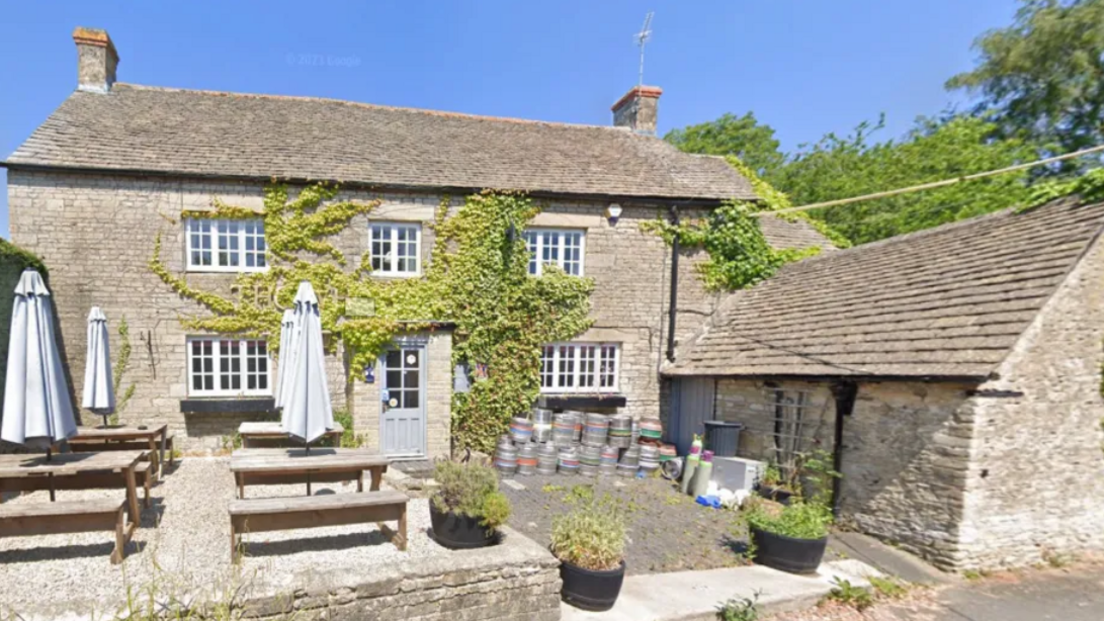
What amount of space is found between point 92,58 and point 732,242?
15210 millimetres

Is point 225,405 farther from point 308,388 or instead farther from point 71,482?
point 308,388

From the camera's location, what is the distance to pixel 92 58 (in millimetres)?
11594

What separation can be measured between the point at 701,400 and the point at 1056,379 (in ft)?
18.5

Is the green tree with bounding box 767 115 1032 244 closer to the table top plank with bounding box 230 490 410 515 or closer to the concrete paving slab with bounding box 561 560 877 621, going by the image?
the concrete paving slab with bounding box 561 560 877 621

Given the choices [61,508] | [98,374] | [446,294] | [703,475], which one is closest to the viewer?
[61,508]

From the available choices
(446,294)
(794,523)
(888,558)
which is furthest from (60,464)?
(888,558)

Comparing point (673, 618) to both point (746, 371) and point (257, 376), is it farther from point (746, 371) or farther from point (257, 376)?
point (257, 376)

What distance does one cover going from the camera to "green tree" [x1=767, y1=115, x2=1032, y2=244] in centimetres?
1739

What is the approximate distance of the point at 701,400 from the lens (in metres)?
11.2

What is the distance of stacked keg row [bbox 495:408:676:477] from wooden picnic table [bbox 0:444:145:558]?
575 cm

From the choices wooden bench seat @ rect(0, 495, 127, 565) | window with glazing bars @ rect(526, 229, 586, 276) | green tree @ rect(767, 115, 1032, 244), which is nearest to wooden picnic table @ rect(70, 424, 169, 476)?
wooden bench seat @ rect(0, 495, 127, 565)

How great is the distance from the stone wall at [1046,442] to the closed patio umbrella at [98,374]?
11880mm

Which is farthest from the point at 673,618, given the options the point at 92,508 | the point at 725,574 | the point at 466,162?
the point at 466,162

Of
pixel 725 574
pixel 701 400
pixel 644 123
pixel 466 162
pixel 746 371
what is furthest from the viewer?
pixel 644 123
